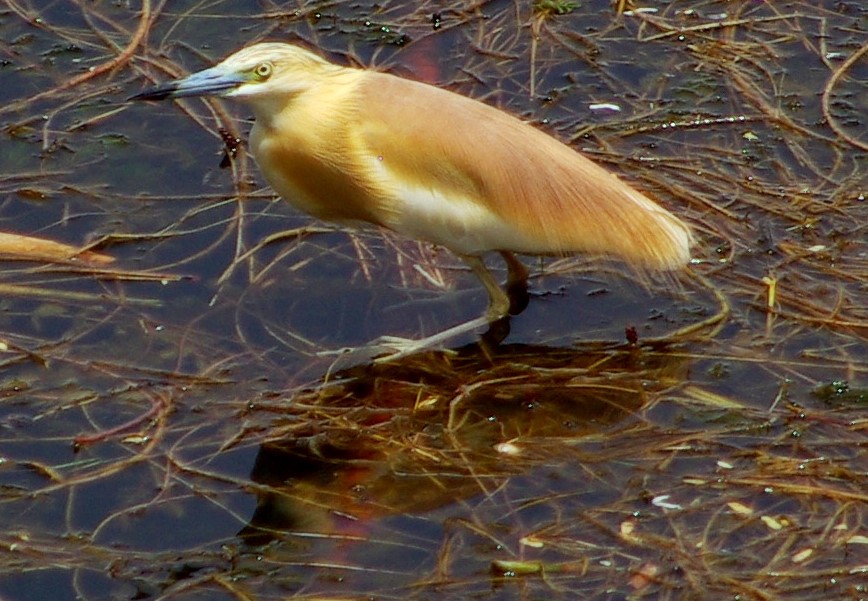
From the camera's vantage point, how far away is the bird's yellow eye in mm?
4629

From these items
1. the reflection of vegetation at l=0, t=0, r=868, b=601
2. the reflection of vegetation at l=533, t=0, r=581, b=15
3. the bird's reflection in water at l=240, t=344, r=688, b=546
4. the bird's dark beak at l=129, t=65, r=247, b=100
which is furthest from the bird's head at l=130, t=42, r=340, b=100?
the reflection of vegetation at l=533, t=0, r=581, b=15

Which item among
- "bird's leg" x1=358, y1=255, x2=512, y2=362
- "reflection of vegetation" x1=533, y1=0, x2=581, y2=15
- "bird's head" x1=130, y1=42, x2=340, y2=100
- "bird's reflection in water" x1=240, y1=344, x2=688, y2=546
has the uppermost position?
"bird's head" x1=130, y1=42, x2=340, y2=100

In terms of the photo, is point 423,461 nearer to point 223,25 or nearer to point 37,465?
point 37,465

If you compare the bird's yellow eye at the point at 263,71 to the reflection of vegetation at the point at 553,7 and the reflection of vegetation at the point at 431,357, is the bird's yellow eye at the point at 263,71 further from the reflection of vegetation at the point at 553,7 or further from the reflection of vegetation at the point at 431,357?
the reflection of vegetation at the point at 553,7

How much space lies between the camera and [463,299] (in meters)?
5.26

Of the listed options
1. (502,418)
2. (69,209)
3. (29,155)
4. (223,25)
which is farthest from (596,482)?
(223,25)

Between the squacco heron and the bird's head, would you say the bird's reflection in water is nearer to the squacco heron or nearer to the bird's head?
the squacco heron

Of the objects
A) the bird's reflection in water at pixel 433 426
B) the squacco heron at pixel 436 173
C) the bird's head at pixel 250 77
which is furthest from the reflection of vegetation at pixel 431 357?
the bird's head at pixel 250 77

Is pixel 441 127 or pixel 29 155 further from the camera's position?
pixel 29 155

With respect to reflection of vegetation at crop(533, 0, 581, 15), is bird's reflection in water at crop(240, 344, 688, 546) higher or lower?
lower

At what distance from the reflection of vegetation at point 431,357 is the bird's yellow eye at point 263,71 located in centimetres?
81

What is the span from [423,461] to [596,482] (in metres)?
0.49

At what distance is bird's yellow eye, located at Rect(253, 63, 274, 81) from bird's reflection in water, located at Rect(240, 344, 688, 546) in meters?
0.92

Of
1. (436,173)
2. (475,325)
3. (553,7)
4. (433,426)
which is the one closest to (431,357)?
(475,325)
